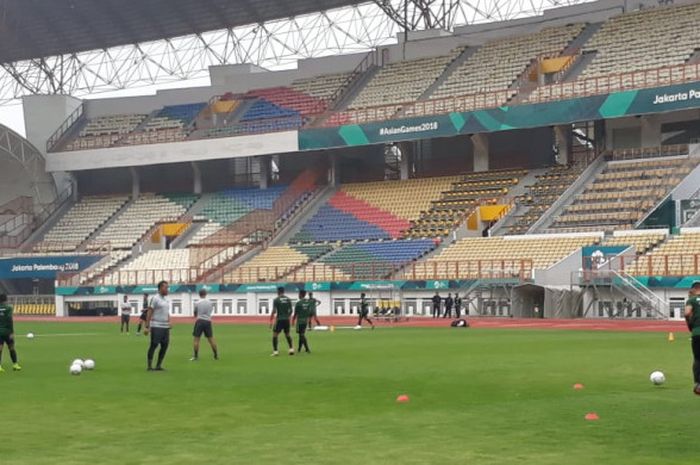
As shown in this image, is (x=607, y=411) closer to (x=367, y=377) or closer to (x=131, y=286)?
(x=367, y=377)

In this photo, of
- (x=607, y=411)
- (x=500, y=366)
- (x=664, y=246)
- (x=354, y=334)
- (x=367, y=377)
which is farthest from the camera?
(x=664, y=246)

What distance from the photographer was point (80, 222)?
3317 inches

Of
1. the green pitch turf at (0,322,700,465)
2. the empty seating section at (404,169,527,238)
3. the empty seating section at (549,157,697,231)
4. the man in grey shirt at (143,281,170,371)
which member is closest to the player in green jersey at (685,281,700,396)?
the green pitch turf at (0,322,700,465)

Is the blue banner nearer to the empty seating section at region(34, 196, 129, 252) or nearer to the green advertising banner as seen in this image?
the empty seating section at region(34, 196, 129, 252)

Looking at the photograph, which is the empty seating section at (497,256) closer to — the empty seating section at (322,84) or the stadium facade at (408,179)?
the stadium facade at (408,179)

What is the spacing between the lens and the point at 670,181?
2347 inches

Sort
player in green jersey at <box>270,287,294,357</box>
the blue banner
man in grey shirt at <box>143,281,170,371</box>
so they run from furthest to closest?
1. the blue banner
2. player in green jersey at <box>270,287,294,357</box>
3. man in grey shirt at <box>143,281,170,371</box>

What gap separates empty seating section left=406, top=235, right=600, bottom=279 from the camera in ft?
184

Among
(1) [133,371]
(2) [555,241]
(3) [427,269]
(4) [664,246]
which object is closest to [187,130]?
(3) [427,269]

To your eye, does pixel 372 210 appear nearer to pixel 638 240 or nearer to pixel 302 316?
pixel 638 240

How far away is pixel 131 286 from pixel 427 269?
2043 cm

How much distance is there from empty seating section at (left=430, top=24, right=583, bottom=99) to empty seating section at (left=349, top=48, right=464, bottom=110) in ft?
Answer: 5.44

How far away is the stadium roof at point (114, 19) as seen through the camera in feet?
263

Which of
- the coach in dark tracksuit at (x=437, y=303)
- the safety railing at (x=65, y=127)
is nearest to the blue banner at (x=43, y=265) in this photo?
the safety railing at (x=65, y=127)
